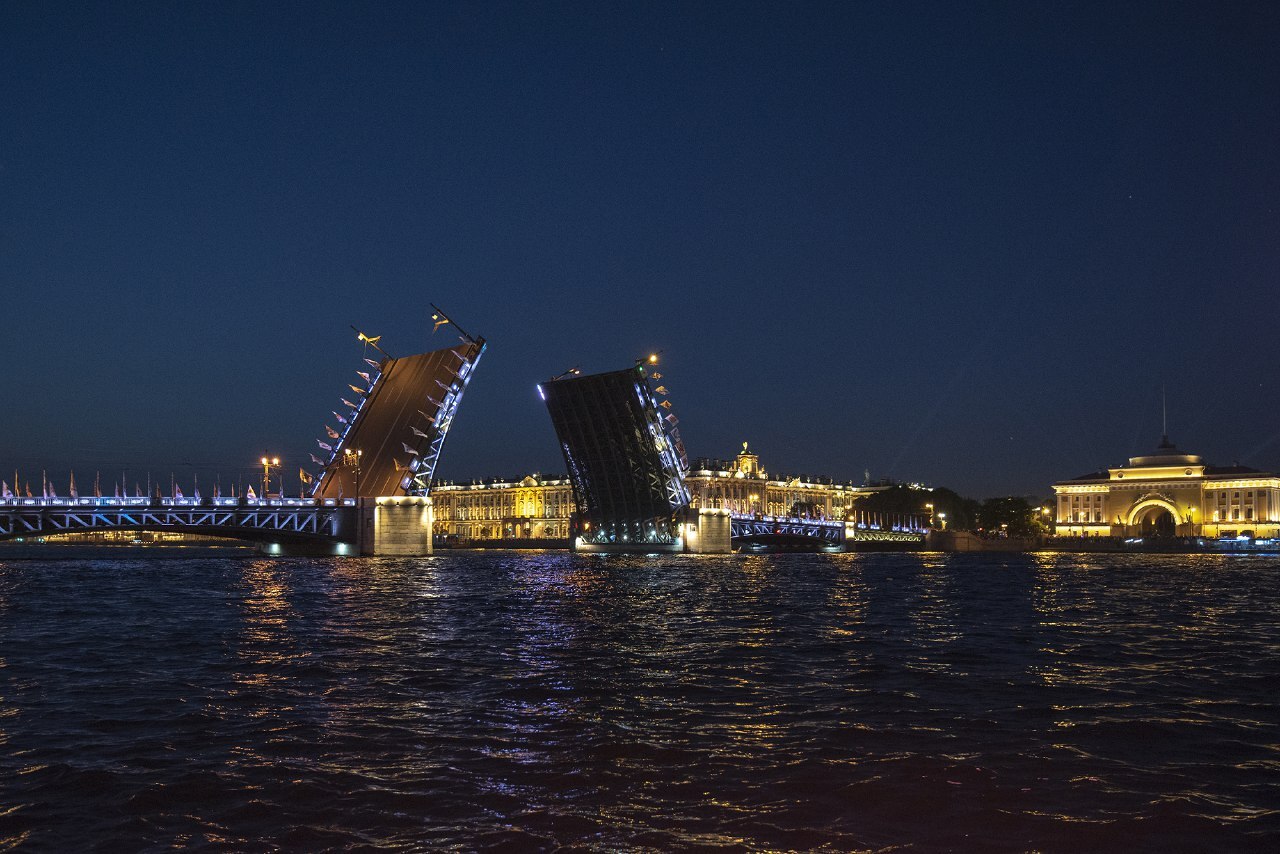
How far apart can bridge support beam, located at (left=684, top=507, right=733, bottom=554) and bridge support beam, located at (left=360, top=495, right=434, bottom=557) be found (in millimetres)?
17204

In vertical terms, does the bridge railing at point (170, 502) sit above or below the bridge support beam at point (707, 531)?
above

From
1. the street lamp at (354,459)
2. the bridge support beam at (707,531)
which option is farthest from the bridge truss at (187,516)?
the bridge support beam at (707,531)

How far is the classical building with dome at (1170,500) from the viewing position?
107 metres

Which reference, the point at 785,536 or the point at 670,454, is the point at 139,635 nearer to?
the point at 670,454

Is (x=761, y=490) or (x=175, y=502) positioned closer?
(x=175, y=502)

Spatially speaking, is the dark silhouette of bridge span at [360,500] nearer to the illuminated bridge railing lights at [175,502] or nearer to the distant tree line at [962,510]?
the illuminated bridge railing lights at [175,502]

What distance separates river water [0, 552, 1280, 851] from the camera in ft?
20.1

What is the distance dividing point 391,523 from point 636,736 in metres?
53.0

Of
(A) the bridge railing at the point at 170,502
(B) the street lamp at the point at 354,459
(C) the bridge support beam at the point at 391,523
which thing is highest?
(B) the street lamp at the point at 354,459

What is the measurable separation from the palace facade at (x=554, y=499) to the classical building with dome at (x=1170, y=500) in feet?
84.3

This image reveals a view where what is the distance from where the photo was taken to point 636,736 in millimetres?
8766

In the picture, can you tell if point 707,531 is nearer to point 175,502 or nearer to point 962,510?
point 175,502

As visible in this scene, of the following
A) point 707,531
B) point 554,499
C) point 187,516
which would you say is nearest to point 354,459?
point 187,516

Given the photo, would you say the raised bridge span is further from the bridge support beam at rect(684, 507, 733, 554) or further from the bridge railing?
the bridge support beam at rect(684, 507, 733, 554)
